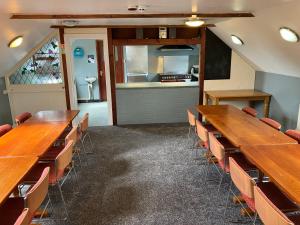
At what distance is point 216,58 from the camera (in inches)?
205

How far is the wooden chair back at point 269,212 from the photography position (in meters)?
1.39

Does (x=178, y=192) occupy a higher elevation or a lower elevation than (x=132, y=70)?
lower

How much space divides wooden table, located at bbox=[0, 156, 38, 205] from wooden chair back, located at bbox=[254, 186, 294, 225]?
1620mm

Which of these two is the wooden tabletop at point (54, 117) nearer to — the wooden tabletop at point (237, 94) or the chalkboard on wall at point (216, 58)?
the wooden tabletop at point (237, 94)

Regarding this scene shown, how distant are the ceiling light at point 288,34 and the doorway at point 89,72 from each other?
4.89 metres

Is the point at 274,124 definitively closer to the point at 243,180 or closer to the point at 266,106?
the point at 243,180

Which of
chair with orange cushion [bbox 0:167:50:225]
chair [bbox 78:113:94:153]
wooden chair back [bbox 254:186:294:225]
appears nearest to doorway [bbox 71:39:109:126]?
chair [bbox 78:113:94:153]

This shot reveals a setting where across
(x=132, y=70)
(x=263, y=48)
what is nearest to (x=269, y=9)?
(x=263, y=48)

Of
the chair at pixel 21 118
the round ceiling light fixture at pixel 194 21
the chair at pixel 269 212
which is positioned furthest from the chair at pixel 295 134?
the chair at pixel 21 118

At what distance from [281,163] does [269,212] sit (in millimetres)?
585

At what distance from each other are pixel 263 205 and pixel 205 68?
157 inches

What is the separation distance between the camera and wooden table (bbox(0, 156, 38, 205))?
64.4 inches

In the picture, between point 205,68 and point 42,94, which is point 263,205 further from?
point 42,94

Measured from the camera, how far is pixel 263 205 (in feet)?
5.13
